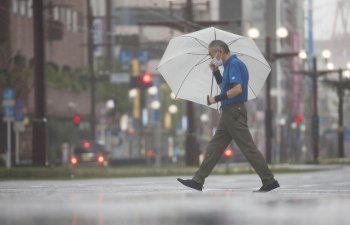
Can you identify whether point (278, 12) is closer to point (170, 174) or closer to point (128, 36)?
point (128, 36)

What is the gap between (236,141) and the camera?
14703mm

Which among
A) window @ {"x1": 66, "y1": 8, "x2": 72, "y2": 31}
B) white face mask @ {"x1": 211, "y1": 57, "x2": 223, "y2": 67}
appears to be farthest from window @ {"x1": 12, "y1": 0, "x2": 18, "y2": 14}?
white face mask @ {"x1": 211, "y1": 57, "x2": 223, "y2": 67}

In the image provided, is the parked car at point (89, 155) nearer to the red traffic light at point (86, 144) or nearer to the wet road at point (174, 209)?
the red traffic light at point (86, 144)

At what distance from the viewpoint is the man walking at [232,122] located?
14773 millimetres

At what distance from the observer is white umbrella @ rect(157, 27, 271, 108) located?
17047 millimetres

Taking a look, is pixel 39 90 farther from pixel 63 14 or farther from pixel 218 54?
pixel 63 14

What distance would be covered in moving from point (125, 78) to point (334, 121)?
5620 inches

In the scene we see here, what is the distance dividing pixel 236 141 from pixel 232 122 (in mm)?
292

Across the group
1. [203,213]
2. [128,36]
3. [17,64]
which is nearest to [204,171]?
[203,213]

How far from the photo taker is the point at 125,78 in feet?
188

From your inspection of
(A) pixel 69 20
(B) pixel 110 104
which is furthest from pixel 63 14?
(B) pixel 110 104

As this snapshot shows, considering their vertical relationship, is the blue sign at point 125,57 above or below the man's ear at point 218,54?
above

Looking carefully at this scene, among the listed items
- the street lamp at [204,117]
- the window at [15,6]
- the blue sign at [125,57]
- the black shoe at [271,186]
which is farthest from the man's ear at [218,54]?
the street lamp at [204,117]

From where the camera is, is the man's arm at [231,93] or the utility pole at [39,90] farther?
the utility pole at [39,90]
